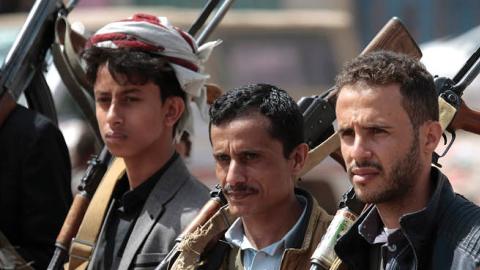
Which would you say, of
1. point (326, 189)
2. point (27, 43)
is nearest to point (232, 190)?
point (27, 43)

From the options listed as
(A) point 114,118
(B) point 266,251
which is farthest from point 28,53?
(B) point 266,251

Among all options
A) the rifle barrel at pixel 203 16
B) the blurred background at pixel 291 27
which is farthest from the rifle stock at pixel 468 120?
the blurred background at pixel 291 27

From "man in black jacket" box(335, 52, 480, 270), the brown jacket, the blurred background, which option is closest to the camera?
"man in black jacket" box(335, 52, 480, 270)

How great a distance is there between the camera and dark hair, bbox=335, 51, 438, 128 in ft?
12.3

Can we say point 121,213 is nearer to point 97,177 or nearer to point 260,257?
point 97,177

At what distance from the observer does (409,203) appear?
3.76 metres

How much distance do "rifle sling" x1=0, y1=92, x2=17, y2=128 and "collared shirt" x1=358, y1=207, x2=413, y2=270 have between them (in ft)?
7.22

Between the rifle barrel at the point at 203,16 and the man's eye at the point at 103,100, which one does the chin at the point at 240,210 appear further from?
the rifle barrel at the point at 203,16

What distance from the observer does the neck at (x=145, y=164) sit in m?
5.13

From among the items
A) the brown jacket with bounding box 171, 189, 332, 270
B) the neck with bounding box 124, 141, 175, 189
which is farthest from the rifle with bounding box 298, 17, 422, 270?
the neck with bounding box 124, 141, 175, 189

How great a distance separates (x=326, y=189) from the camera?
10.5m

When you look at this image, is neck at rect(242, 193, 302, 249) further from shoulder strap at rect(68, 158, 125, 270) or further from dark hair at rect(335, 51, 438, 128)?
shoulder strap at rect(68, 158, 125, 270)

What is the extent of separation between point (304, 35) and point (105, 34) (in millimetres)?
9683

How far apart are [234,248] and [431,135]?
880 millimetres
